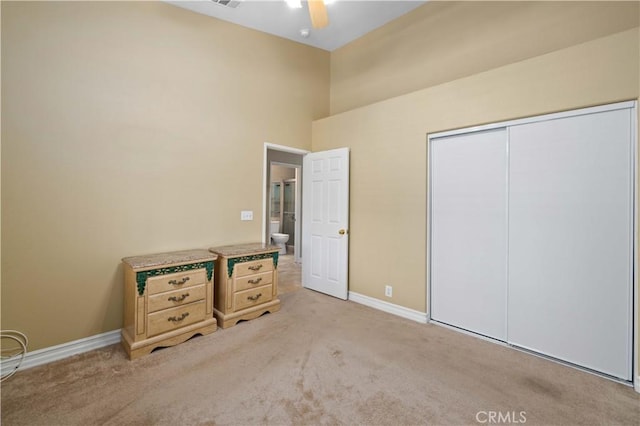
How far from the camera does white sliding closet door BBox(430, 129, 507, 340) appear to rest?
8.71 ft

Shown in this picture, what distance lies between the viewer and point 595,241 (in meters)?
2.17

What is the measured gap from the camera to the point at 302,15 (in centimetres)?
349

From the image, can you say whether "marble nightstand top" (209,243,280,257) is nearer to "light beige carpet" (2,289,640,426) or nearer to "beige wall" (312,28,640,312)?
"light beige carpet" (2,289,640,426)

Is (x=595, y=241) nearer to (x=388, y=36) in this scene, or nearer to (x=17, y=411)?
(x=388, y=36)

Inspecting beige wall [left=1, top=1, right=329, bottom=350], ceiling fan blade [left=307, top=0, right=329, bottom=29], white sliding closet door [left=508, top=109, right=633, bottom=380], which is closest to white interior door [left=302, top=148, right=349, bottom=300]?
beige wall [left=1, top=1, right=329, bottom=350]

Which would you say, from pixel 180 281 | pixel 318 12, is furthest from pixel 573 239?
pixel 180 281

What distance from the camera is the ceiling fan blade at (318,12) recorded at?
214 centimetres

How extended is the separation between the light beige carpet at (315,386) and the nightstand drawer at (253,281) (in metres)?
0.52

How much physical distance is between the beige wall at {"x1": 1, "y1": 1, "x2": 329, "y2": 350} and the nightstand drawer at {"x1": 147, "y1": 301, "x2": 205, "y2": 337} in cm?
54

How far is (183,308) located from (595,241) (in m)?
3.51

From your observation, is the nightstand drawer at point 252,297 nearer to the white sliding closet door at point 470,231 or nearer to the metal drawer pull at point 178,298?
the metal drawer pull at point 178,298

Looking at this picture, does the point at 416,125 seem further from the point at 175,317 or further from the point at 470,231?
the point at 175,317

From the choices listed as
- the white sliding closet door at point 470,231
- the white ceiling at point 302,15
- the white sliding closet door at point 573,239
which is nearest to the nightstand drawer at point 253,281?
the white sliding closet door at point 470,231

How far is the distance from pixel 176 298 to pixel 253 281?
0.82 meters
